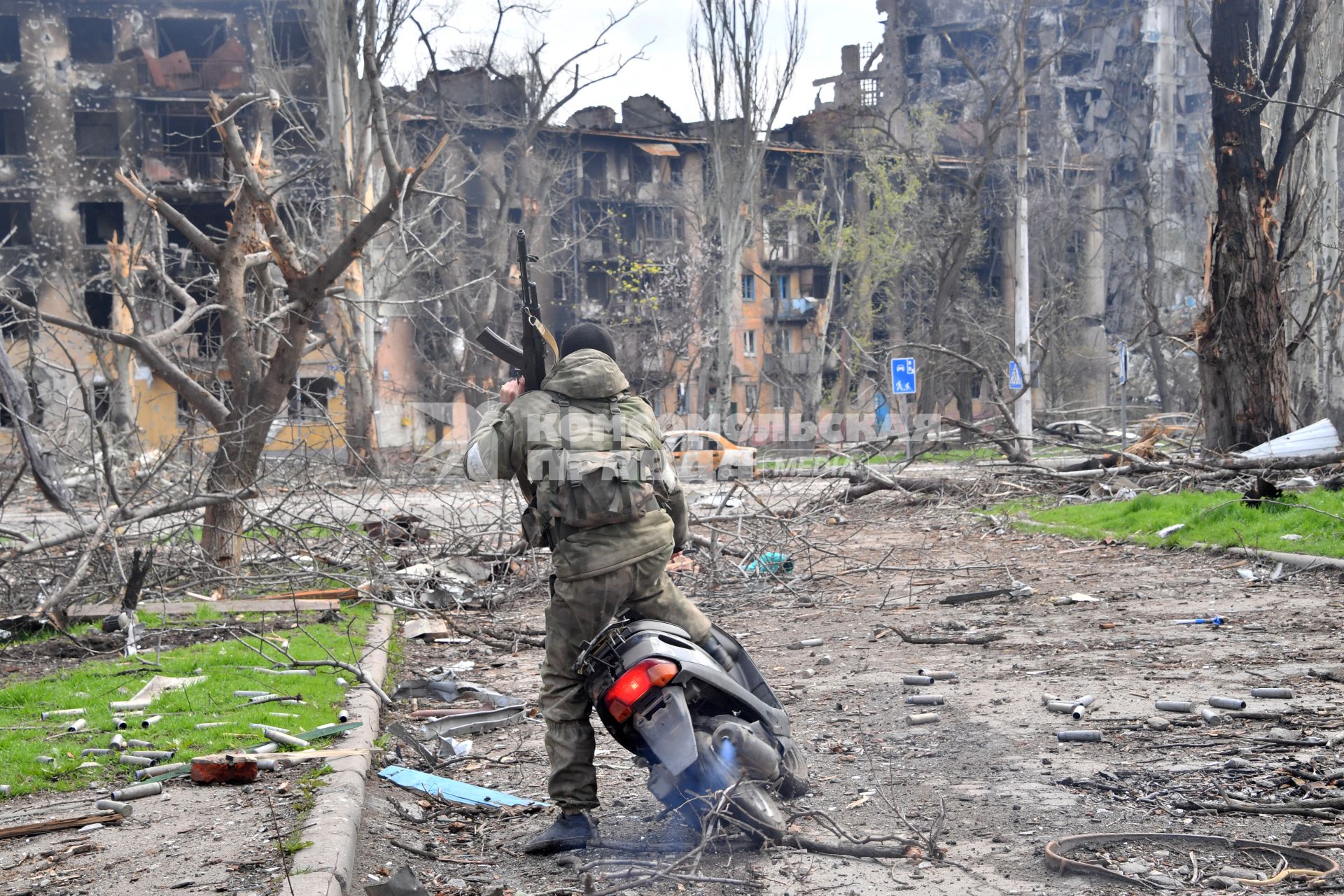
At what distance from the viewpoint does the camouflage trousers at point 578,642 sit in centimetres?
432

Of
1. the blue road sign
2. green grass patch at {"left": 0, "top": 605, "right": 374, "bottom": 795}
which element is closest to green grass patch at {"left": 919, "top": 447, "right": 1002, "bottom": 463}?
the blue road sign

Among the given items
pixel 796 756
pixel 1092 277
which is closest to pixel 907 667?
pixel 796 756

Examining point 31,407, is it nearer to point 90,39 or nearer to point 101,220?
point 101,220

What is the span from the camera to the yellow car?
28.2 metres

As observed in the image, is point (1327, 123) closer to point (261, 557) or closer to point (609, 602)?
point (261, 557)

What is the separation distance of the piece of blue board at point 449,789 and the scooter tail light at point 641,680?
1.32 meters

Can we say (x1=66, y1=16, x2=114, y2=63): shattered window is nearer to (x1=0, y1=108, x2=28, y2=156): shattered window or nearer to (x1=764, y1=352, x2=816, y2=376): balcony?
(x1=0, y1=108, x2=28, y2=156): shattered window

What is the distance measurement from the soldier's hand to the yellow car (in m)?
22.4

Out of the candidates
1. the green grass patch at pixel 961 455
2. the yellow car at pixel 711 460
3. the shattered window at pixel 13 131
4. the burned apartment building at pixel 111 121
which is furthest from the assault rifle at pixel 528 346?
the shattered window at pixel 13 131

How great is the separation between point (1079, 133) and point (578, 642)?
211 feet

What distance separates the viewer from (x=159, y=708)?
251 inches

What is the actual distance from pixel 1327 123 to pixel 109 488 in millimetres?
22129

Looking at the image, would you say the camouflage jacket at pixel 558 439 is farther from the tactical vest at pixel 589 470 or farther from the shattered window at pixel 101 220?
the shattered window at pixel 101 220

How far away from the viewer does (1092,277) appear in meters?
56.5
